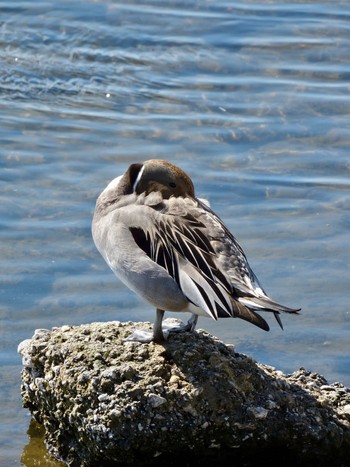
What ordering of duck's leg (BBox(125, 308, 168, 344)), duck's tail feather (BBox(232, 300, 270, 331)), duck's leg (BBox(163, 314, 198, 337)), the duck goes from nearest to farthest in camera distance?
duck's tail feather (BBox(232, 300, 270, 331))
the duck
duck's leg (BBox(125, 308, 168, 344))
duck's leg (BBox(163, 314, 198, 337))

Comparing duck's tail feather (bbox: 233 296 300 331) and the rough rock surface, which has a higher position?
duck's tail feather (bbox: 233 296 300 331)

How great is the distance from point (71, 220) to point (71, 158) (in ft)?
4.84

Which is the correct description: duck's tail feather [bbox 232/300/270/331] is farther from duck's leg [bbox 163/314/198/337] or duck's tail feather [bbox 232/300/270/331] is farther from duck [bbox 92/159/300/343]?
duck's leg [bbox 163/314/198/337]

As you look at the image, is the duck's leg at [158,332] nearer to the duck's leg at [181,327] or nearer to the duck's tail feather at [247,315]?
the duck's leg at [181,327]

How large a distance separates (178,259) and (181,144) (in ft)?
17.0

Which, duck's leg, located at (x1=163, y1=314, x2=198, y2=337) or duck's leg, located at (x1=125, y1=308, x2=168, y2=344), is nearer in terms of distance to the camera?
duck's leg, located at (x1=125, y1=308, x2=168, y2=344)

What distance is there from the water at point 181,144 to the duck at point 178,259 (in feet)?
4.20

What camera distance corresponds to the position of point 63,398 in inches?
238

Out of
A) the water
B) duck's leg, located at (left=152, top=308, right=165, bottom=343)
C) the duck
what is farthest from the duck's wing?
the water

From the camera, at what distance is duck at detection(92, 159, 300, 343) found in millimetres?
5871

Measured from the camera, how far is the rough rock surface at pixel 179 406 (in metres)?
5.73

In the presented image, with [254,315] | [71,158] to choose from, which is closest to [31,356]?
[254,315]

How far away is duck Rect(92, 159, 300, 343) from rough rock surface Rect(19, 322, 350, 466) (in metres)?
0.25

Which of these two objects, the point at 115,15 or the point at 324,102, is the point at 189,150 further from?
the point at 115,15
